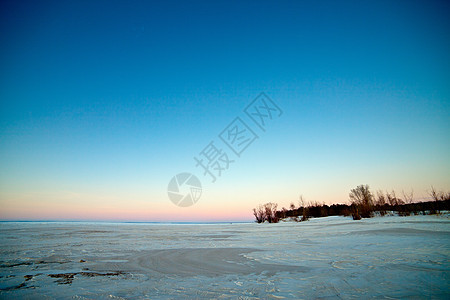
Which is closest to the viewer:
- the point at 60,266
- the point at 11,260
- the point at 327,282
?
the point at 327,282

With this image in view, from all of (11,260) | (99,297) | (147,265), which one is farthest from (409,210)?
(11,260)

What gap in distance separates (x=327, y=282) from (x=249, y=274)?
92cm

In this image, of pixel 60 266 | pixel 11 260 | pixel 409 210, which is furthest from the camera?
pixel 409 210

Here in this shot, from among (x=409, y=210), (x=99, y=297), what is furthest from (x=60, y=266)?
(x=409, y=210)

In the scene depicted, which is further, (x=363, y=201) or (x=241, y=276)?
(x=363, y=201)

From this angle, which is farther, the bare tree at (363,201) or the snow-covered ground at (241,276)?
the bare tree at (363,201)

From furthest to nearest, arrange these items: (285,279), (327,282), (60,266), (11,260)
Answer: (11,260)
(60,266)
(285,279)
(327,282)

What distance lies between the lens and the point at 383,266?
2.72 meters

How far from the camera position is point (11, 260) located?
3.59 m

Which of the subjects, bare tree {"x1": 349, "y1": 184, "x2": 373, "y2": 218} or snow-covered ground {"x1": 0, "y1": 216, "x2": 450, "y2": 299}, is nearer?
snow-covered ground {"x1": 0, "y1": 216, "x2": 450, "y2": 299}

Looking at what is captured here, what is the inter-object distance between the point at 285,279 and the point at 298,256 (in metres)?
1.45

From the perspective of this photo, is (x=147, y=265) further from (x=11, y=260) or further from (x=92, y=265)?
(x=11, y=260)

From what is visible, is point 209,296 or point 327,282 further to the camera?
point 327,282

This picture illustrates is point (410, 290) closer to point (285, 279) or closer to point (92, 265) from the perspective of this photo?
point (285, 279)
